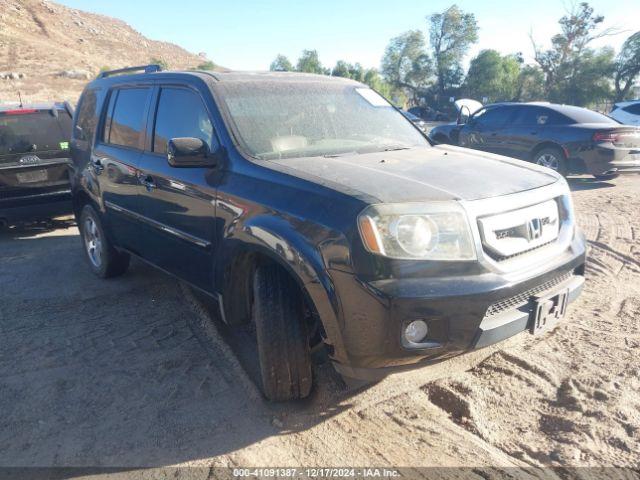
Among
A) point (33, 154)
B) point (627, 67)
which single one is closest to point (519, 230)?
point (33, 154)

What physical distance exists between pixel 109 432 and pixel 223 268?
109 centimetres

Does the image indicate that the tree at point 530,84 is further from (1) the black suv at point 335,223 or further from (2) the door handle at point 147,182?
(2) the door handle at point 147,182

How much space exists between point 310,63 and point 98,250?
58.4 meters

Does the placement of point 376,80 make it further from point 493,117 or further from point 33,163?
point 33,163

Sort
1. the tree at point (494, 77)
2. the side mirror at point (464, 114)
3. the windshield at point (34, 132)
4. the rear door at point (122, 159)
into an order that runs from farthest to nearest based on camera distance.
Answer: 1. the tree at point (494, 77)
2. the side mirror at point (464, 114)
3. the windshield at point (34, 132)
4. the rear door at point (122, 159)

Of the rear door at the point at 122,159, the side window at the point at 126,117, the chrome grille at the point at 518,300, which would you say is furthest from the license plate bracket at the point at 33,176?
the chrome grille at the point at 518,300

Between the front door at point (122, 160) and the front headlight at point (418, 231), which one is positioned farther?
the front door at point (122, 160)

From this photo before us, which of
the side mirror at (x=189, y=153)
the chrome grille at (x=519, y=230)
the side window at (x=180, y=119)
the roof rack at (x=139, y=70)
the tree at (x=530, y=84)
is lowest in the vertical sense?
the tree at (x=530, y=84)

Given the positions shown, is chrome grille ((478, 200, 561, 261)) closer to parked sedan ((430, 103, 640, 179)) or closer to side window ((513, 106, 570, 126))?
parked sedan ((430, 103, 640, 179))

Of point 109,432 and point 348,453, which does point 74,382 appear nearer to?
point 109,432

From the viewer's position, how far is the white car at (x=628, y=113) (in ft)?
47.6

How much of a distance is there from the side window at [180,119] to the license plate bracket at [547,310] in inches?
84.0

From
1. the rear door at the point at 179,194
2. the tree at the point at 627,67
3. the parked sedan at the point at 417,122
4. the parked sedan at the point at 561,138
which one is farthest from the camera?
the tree at the point at 627,67

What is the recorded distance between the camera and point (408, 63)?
198ft
